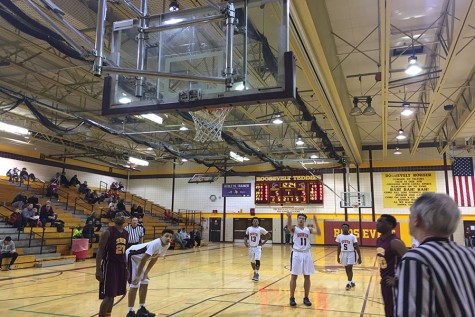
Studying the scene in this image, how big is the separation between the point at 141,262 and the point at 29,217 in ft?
38.4

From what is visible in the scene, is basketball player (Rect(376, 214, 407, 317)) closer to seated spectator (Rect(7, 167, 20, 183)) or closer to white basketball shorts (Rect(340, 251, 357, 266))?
white basketball shorts (Rect(340, 251, 357, 266))

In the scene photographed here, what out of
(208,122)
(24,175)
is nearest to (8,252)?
(208,122)

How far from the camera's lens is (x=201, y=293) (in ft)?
28.5

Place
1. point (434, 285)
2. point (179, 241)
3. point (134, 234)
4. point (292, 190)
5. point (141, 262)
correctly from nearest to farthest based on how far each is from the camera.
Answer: point (434, 285), point (141, 262), point (134, 234), point (179, 241), point (292, 190)

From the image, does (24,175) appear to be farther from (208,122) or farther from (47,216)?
(208,122)

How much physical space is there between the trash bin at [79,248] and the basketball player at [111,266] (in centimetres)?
1098

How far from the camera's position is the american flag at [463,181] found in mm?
21250

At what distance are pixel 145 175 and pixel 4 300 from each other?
23186 millimetres

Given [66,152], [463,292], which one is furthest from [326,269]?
[66,152]

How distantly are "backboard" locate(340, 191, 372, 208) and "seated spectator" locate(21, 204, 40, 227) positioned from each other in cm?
1620

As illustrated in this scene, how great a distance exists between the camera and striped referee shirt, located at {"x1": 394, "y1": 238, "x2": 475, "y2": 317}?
5.15 ft

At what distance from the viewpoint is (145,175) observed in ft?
101

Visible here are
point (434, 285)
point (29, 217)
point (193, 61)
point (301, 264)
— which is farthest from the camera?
point (29, 217)

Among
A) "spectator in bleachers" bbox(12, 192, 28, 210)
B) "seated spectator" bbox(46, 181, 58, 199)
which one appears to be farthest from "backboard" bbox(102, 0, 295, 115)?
"seated spectator" bbox(46, 181, 58, 199)
